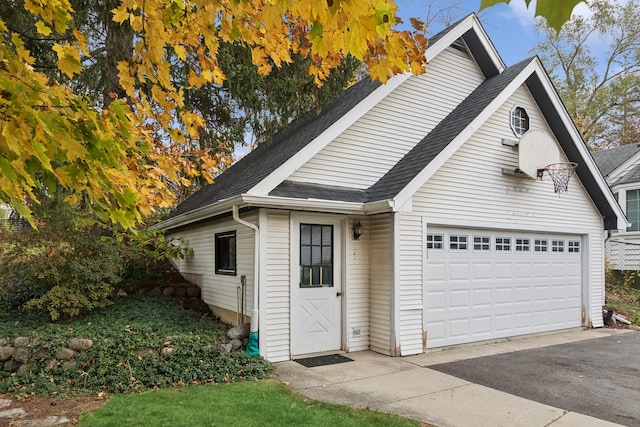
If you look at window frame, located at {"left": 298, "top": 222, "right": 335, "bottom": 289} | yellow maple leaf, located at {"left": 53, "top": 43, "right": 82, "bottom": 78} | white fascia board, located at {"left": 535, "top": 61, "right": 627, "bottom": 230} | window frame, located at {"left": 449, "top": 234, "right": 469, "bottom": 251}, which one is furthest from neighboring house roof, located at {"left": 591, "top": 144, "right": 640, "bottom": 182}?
yellow maple leaf, located at {"left": 53, "top": 43, "right": 82, "bottom": 78}

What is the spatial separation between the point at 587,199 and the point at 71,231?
11.2m

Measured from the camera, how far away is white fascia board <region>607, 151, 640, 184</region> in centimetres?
1841

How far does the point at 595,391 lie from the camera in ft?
19.1

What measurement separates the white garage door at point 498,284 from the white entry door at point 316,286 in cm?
167

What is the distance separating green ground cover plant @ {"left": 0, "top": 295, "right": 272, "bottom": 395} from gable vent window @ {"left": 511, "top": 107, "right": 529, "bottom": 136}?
694 cm

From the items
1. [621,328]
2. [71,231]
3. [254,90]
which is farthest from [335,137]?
[621,328]

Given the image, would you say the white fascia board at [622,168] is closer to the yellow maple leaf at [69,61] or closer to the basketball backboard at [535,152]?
the basketball backboard at [535,152]

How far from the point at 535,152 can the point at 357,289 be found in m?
4.79

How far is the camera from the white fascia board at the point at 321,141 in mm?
7035

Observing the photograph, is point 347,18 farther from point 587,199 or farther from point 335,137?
point 587,199

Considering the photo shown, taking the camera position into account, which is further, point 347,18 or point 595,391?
point 595,391

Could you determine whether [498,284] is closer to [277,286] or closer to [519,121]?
[519,121]

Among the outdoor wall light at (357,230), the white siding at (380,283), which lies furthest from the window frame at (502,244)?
the outdoor wall light at (357,230)

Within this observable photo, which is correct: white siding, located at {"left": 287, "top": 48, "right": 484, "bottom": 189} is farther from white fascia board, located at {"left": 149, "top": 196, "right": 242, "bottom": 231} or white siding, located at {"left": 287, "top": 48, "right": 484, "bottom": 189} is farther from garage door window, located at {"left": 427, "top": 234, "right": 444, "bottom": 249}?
garage door window, located at {"left": 427, "top": 234, "right": 444, "bottom": 249}
